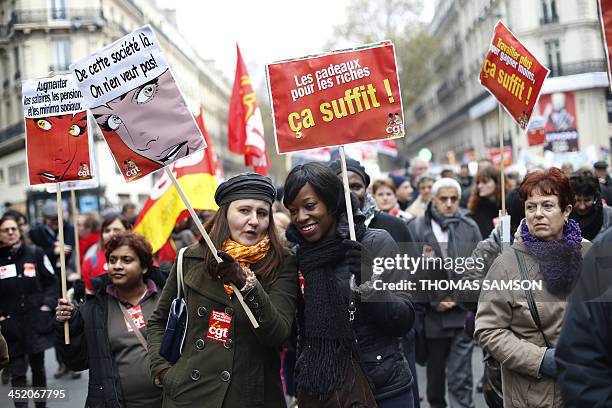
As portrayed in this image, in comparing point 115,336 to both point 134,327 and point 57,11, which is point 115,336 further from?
point 57,11

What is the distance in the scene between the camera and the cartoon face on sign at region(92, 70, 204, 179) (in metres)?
3.69

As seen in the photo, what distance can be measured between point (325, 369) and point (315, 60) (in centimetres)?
158

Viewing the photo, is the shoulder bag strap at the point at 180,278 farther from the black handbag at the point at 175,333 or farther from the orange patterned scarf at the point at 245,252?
the orange patterned scarf at the point at 245,252

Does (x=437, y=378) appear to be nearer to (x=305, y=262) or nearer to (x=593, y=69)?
(x=305, y=262)

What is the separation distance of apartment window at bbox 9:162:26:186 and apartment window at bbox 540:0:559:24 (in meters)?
29.0

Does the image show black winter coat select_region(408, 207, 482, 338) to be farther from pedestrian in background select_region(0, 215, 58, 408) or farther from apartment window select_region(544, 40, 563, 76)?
apartment window select_region(544, 40, 563, 76)

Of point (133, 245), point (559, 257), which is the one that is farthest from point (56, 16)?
point (559, 257)

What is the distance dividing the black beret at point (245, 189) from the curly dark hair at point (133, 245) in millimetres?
1181

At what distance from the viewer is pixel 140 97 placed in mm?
3713

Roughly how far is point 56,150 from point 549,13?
42.7 m

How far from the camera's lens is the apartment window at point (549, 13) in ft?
142

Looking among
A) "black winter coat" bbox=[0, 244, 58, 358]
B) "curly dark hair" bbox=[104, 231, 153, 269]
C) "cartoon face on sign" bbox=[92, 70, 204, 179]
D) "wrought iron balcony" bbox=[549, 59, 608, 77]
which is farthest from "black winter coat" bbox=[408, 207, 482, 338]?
"wrought iron balcony" bbox=[549, 59, 608, 77]

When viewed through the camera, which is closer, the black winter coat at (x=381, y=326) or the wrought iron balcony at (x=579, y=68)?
the black winter coat at (x=381, y=326)

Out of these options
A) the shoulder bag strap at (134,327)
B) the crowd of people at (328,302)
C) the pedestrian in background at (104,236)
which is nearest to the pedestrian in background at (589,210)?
the crowd of people at (328,302)
